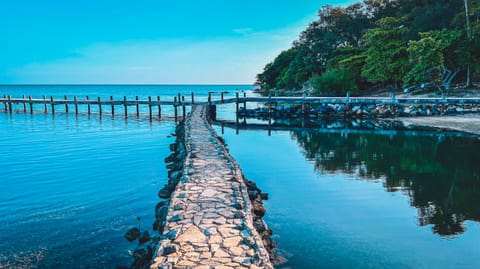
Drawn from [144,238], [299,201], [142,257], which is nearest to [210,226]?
[142,257]

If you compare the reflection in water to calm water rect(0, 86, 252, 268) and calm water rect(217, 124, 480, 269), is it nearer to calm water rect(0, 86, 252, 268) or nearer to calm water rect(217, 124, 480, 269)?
calm water rect(217, 124, 480, 269)

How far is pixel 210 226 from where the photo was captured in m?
6.21

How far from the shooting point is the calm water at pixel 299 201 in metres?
6.90

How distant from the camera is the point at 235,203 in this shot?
7.31 m

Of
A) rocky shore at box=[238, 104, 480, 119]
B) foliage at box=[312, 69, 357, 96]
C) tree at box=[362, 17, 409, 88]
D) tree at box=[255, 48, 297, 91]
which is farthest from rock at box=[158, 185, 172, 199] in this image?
tree at box=[255, 48, 297, 91]

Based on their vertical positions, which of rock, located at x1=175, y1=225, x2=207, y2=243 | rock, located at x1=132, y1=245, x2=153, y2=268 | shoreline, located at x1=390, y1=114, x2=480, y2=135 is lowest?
rock, located at x1=132, y1=245, x2=153, y2=268

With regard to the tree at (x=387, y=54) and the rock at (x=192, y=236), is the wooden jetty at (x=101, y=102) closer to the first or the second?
the tree at (x=387, y=54)

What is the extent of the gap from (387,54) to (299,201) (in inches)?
1325

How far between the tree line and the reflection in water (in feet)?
51.9

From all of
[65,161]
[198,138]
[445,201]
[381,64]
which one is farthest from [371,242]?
[381,64]

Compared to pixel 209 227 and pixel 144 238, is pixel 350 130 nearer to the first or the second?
pixel 144 238

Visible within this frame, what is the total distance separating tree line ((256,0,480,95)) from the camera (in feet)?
107

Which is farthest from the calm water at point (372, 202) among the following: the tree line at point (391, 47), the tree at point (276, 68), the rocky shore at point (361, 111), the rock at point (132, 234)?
the tree at point (276, 68)

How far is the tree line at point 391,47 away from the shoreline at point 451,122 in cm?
630
